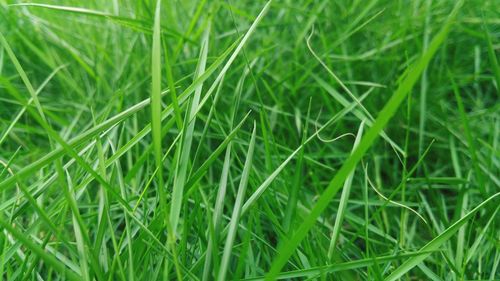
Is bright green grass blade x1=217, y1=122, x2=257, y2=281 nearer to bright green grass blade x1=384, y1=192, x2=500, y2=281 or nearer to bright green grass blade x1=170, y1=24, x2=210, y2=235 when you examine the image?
bright green grass blade x1=170, y1=24, x2=210, y2=235

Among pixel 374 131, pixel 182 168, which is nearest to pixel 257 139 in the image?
pixel 182 168

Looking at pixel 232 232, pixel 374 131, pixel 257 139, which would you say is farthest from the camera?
pixel 257 139

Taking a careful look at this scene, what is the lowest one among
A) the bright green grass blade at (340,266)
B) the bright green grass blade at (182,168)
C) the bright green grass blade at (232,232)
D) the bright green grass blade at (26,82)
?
the bright green grass blade at (340,266)

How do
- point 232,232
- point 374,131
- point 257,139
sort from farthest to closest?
point 257,139, point 232,232, point 374,131

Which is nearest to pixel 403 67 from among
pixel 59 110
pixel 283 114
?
pixel 283 114

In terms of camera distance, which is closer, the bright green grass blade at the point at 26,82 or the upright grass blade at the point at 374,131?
the upright grass blade at the point at 374,131

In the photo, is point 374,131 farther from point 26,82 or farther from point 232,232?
point 26,82

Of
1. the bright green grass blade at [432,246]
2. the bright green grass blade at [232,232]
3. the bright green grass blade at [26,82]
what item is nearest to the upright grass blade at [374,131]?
the bright green grass blade at [232,232]

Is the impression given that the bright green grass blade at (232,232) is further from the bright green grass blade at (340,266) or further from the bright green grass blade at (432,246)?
the bright green grass blade at (432,246)

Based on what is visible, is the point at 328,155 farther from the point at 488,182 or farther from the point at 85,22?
the point at 85,22
